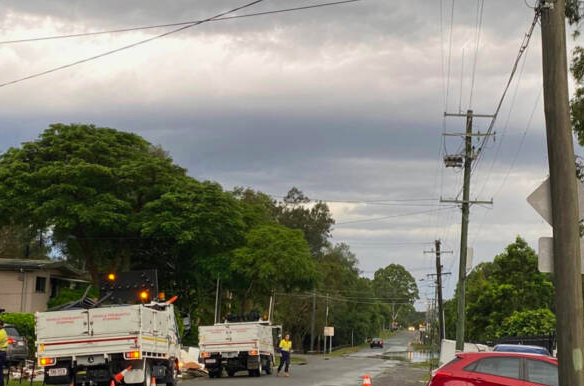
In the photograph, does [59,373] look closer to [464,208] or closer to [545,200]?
[545,200]

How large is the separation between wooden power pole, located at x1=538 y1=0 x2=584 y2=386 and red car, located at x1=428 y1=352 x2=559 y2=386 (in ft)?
19.5

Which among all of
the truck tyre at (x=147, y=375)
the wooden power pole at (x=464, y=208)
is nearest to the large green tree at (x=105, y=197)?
the wooden power pole at (x=464, y=208)

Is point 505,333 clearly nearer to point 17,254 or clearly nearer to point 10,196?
point 10,196

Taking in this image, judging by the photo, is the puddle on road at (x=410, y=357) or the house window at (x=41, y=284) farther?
the puddle on road at (x=410, y=357)

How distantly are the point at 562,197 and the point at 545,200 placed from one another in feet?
0.91

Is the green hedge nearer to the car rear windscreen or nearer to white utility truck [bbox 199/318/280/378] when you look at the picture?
the car rear windscreen

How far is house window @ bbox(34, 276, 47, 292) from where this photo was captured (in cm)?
5297

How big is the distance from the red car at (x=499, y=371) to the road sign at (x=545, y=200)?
19.3 ft

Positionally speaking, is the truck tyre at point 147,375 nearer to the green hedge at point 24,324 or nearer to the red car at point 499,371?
the red car at point 499,371

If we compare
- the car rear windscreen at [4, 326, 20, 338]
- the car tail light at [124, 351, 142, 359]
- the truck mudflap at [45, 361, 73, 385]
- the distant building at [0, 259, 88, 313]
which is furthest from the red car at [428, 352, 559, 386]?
the distant building at [0, 259, 88, 313]

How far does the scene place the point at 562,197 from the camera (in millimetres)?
8609

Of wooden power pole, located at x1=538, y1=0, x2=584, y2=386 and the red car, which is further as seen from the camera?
the red car

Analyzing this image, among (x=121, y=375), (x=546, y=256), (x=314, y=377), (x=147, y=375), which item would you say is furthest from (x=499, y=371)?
Answer: (x=314, y=377)

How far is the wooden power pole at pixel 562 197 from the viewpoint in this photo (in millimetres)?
8227
